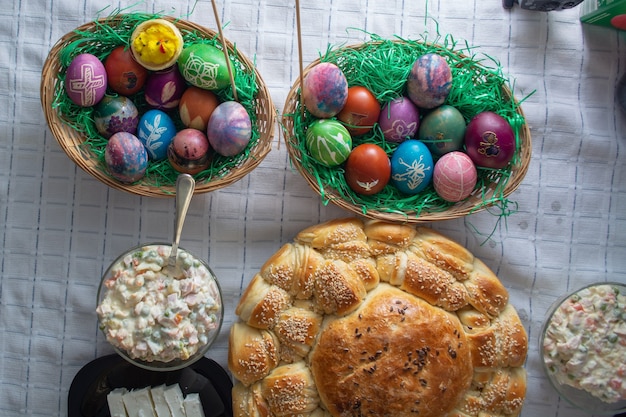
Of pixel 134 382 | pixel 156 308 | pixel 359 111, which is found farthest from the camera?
pixel 134 382

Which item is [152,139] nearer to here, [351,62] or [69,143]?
[69,143]

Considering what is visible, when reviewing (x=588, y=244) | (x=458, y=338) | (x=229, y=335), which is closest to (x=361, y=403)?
(x=458, y=338)

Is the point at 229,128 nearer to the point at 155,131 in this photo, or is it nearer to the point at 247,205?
the point at 155,131

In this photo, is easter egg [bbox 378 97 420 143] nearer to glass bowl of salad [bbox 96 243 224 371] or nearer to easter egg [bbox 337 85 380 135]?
easter egg [bbox 337 85 380 135]


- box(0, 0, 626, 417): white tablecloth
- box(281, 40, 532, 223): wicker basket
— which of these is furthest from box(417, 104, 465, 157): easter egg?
box(0, 0, 626, 417): white tablecloth

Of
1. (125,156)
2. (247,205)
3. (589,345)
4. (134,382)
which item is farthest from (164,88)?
(589,345)

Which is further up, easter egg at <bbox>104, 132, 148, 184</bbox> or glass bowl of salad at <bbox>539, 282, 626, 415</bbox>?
easter egg at <bbox>104, 132, 148, 184</bbox>

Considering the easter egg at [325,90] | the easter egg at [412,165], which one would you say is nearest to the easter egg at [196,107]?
the easter egg at [325,90]
